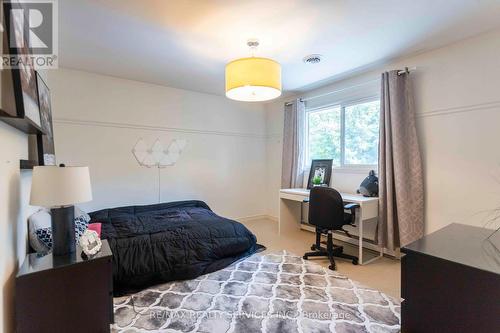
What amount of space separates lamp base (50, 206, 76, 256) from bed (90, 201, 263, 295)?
681mm

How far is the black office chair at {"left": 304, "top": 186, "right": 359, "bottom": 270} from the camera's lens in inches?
106

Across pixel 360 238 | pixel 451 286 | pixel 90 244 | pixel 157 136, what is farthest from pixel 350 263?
pixel 157 136

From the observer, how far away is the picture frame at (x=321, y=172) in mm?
3750

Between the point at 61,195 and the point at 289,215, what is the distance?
324 cm

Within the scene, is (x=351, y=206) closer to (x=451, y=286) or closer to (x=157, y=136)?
(x=451, y=286)

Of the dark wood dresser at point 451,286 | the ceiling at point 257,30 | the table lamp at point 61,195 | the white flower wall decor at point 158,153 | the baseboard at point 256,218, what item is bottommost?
the baseboard at point 256,218

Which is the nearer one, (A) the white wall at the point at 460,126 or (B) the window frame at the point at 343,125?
(A) the white wall at the point at 460,126

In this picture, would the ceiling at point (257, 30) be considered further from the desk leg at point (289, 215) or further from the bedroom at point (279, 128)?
the desk leg at point (289, 215)

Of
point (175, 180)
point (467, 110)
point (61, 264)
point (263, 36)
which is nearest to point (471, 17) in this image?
point (467, 110)

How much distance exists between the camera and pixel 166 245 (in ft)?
8.01

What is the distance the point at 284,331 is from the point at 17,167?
6.56ft

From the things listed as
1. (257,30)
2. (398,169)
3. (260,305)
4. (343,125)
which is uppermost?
(257,30)

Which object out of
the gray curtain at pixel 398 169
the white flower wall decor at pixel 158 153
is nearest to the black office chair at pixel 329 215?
the gray curtain at pixel 398 169

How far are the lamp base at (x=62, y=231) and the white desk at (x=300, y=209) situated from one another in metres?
2.71
